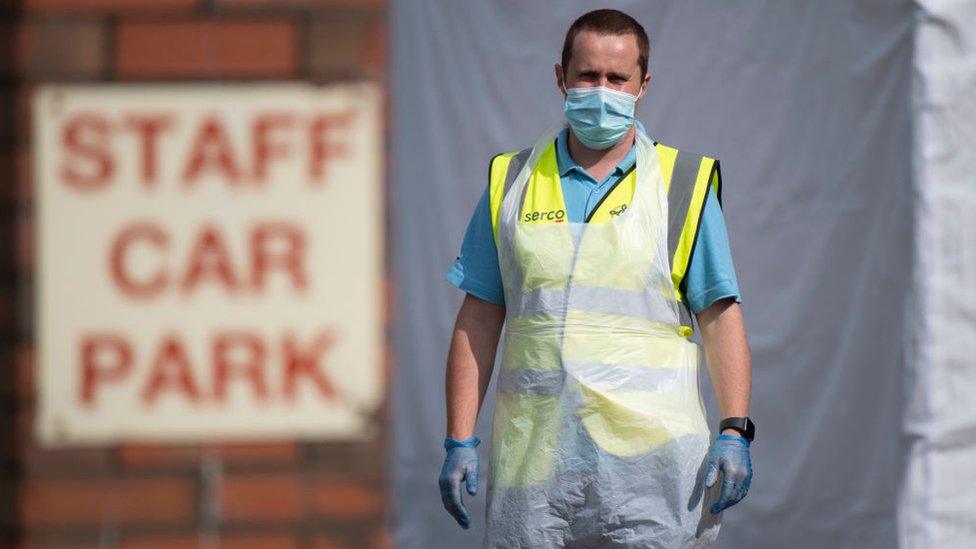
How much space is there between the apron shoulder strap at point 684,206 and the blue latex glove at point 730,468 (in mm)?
238

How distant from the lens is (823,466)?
13.9 feet

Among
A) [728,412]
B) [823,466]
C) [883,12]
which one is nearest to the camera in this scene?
[728,412]

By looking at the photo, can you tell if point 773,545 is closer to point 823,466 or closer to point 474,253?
point 823,466

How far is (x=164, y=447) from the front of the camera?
3889 millimetres

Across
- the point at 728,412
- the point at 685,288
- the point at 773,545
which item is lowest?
the point at 773,545

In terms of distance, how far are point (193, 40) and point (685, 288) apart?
4.79 feet

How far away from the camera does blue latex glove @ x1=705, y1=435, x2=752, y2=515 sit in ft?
9.30

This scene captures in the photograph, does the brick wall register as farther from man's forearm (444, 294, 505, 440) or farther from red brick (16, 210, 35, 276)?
man's forearm (444, 294, 505, 440)

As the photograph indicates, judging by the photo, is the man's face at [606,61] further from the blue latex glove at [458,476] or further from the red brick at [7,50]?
the red brick at [7,50]

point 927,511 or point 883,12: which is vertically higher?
point 883,12

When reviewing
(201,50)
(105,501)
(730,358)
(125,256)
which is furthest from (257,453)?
(730,358)

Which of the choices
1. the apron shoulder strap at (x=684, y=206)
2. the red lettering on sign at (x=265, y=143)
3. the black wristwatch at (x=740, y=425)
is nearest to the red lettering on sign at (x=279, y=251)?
the red lettering on sign at (x=265, y=143)

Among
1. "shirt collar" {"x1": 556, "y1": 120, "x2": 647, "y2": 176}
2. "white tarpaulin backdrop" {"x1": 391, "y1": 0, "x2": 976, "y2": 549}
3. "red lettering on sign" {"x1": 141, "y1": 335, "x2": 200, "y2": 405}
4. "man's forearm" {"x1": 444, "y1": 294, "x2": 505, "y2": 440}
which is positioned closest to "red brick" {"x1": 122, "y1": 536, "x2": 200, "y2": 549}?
"red lettering on sign" {"x1": 141, "y1": 335, "x2": 200, "y2": 405}

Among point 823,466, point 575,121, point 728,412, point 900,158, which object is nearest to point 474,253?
point 575,121
